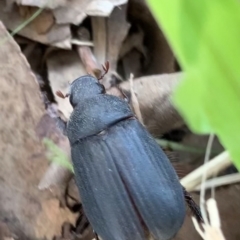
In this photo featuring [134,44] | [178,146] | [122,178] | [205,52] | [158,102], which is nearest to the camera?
[205,52]

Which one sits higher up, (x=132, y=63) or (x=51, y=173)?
(x=132, y=63)

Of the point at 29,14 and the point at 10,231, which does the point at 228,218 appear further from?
the point at 29,14

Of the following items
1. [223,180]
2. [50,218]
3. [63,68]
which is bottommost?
[50,218]

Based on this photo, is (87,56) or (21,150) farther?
(87,56)

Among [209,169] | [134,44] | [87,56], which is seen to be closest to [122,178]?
[209,169]

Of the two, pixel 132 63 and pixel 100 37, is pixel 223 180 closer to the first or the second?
pixel 132 63

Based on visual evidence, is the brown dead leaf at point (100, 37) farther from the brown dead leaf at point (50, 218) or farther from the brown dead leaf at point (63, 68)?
the brown dead leaf at point (50, 218)

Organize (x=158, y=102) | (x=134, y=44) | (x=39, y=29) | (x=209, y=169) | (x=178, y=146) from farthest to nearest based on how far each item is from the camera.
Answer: (x=134, y=44)
(x=39, y=29)
(x=178, y=146)
(x=158, y=102)
(x=209, y=169)
